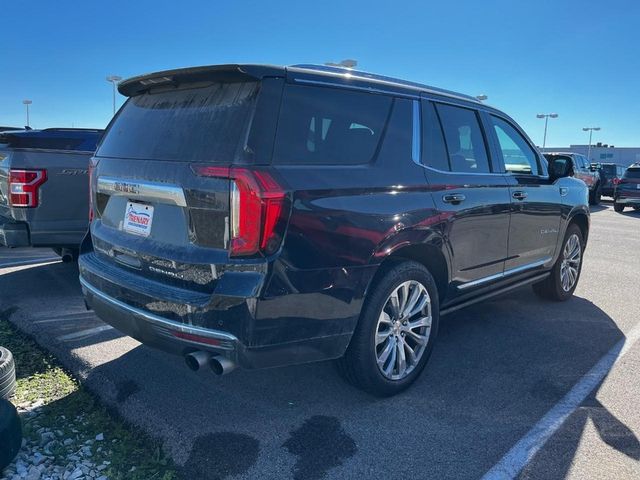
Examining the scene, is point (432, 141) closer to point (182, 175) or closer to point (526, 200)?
point (526, 200)

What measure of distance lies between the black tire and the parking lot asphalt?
651 millimetres

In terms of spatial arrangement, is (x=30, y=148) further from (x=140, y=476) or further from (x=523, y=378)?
(x=523, y=378)

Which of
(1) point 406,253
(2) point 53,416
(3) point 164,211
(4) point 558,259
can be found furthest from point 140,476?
(4) point 558,259

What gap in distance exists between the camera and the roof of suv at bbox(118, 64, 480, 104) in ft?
8.48

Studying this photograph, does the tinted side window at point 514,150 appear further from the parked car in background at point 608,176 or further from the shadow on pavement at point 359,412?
the parked car in background at point 608,176

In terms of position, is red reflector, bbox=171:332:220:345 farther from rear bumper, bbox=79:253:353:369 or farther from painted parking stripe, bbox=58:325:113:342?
painted parking stripe, bbox=58:325:113:342

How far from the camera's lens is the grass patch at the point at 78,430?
2.56 meters

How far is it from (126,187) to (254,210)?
0.98m

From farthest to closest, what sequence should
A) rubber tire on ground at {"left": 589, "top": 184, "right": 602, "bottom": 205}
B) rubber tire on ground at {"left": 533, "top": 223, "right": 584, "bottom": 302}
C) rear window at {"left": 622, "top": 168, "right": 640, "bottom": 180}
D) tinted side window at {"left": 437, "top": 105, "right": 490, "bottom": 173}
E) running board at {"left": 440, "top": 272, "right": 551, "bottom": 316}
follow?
rubber tire on ground at {"left": 589, "top": 184, "right": 602, "bottom": 205}
rear window at {"left": 622, "top": 168, "right": 640, "bottom": 180}
rubber tire on ground at {"left": 533, "top": 223, "right": 584, "bottom": 302}
running board at {"left": 440, "top": 272, "right": 551, "bottom": 316}
tinted side window at {"left": 437, "top": 105, "right": 490, "bottom": 173}

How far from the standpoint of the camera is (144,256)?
2805 mm

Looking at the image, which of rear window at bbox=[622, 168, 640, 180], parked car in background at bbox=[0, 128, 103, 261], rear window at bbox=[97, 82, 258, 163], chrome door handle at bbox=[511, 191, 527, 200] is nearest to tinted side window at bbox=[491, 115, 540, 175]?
chrome door handle at bbox=[511, 191, 527, 200]

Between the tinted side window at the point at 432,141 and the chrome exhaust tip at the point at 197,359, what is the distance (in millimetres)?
1847

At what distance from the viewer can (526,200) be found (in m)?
4.45

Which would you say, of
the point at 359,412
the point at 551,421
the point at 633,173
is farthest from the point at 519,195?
the point at 633,173
